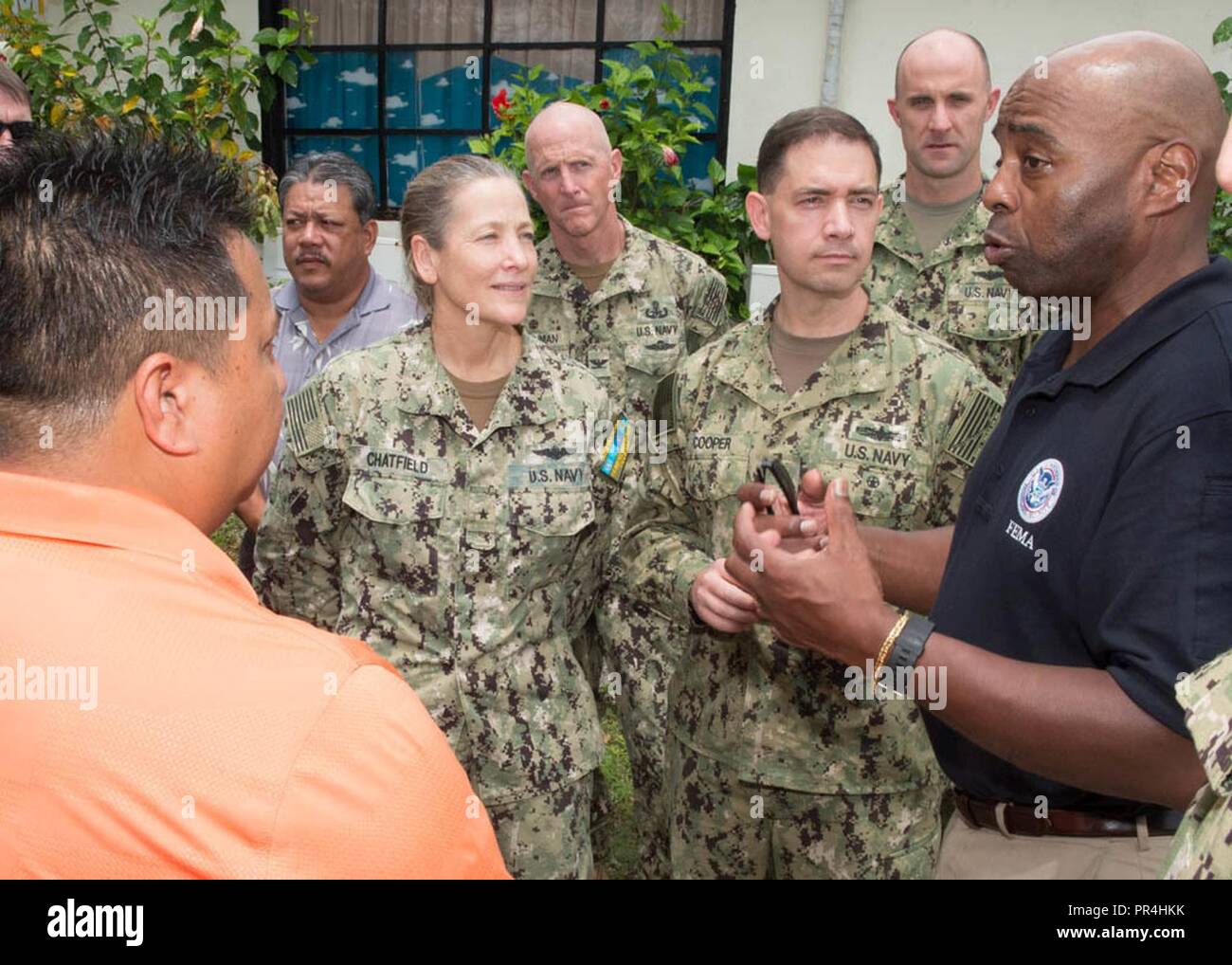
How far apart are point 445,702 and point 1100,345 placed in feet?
5.59

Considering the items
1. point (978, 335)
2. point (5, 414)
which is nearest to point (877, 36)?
point (978, 335)

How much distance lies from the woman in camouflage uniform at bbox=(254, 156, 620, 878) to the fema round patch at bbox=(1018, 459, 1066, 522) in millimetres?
1288

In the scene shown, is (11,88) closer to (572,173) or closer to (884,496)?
(572,173)

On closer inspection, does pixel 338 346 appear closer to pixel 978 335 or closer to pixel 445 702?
pixel 445 702

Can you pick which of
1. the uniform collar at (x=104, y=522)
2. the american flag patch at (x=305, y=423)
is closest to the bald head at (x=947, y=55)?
the american flag patch at (x=305, y=423)

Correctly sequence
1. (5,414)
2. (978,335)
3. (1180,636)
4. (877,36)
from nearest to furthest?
(5,414)
(1180,636)
(978,335)
(877,36)

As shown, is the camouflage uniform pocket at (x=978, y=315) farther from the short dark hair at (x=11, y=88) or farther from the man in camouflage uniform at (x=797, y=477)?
the short dark hair at (x=11, y=88)

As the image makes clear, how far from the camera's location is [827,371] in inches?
111

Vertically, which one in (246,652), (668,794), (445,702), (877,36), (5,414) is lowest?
(668,794)

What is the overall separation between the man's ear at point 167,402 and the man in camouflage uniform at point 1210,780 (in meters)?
1.10

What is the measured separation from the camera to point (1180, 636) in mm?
1514

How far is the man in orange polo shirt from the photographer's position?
963 millimetres

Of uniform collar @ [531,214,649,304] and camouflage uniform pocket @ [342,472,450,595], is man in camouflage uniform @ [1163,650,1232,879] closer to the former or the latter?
camouflage uniform pocket @ [342,472,450,595]

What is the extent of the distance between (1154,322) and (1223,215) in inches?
185
